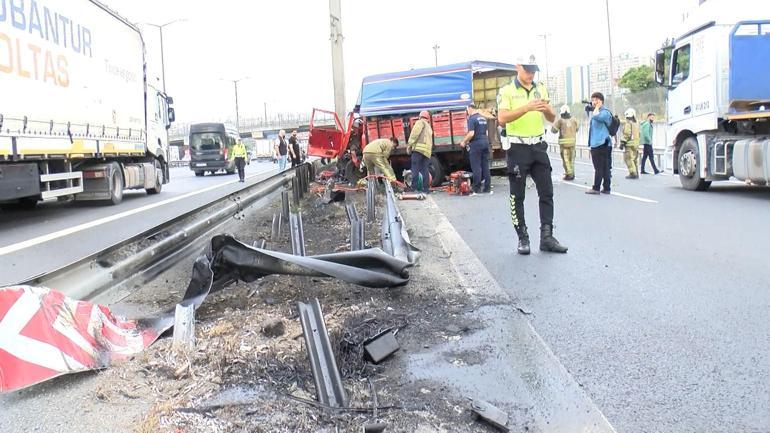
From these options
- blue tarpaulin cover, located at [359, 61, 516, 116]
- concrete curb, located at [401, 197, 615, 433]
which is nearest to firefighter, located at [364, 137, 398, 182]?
blue tarpaulin cover, located at [359, 61, 516, 116]

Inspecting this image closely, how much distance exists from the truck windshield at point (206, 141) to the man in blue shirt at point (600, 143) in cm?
2637

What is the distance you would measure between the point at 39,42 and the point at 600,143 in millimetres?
10291

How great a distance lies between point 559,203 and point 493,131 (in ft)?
14.5

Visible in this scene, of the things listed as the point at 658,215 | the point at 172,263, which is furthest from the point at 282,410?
the point at 658,215

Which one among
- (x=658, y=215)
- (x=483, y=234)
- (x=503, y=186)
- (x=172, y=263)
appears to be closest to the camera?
(x=172, y=263)

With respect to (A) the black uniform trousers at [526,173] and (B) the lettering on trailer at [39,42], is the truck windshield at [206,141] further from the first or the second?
(A) the black uniform trousers at [526,173]

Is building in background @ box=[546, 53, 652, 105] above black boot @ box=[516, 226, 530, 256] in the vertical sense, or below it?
above

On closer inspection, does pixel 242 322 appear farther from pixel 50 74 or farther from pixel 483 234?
pixel 50 74

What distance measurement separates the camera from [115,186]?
1427 cm

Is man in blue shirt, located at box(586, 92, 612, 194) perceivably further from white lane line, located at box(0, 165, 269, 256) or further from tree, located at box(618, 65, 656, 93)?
tree, located at box(618, 65, 656, 93)

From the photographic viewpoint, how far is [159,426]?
7.73 feet

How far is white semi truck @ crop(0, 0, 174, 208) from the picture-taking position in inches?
383

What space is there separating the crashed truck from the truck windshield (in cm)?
1996

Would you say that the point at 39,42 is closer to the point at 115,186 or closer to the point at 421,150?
the point at 115,186
